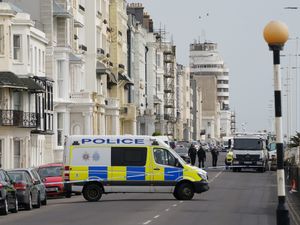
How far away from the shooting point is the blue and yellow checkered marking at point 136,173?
4225 centimetres

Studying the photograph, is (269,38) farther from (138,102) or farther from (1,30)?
(138,102)

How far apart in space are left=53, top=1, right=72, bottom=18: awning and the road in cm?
2563

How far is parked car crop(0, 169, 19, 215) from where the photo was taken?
33281 millimetres

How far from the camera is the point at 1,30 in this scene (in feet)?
195

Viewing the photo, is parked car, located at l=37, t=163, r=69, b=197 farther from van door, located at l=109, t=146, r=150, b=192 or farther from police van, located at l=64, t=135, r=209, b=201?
van door, located at l=109, t=146, r=150, b=192

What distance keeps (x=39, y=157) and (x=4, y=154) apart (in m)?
7.29

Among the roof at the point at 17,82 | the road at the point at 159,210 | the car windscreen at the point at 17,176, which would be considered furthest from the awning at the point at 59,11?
the car windscreen at the point at 17,176

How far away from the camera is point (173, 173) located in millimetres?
42031

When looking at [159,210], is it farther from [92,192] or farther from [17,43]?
[17,43]

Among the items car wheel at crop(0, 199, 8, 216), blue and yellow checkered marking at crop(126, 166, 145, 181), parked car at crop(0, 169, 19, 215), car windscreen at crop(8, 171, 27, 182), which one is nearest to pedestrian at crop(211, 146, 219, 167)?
blue and yellow checkered marking at crop(126, 166, 145, 181)

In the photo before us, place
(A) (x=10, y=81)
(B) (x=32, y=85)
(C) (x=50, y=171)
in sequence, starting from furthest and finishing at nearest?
(B) (x=32, y=85) → (A) (x=10, y=81) → (C) (x=50, y=171)

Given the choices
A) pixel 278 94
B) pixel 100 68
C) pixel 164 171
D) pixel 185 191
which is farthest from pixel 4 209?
pixel 100 68

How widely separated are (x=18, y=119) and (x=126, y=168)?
18619 millimetres

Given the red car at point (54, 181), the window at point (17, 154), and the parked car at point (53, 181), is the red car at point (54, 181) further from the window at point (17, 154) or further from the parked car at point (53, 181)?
the window at point (17, 154)
